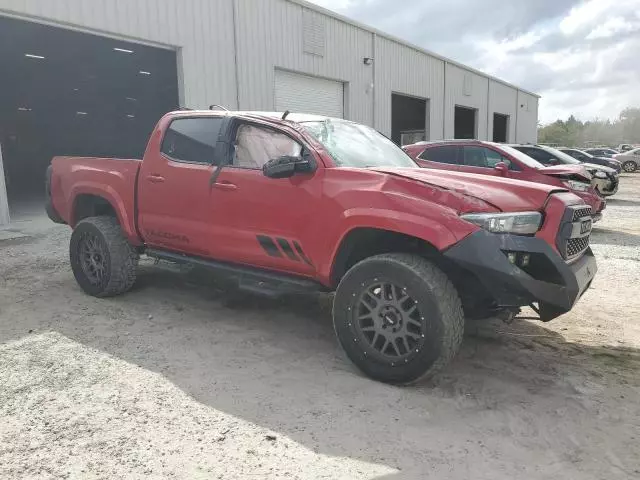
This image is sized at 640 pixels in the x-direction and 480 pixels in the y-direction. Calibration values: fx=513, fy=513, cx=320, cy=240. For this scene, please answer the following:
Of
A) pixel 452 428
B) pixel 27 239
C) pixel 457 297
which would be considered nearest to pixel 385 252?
pixel 457 297

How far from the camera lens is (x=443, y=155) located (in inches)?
393

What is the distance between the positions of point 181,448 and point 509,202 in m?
2.45

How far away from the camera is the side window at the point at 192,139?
15.3 feet

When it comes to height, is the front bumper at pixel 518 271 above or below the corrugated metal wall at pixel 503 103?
below

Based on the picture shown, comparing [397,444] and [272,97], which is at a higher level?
[272,97]

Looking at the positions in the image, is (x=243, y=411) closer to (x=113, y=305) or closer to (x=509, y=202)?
(x=509, y=202)

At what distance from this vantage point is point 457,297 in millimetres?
3363

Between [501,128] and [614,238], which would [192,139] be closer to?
[614,238]

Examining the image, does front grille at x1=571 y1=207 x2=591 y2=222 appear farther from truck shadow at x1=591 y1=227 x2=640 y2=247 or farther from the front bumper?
truck shadow at x1=591 y1=227 x2=640 y2=247

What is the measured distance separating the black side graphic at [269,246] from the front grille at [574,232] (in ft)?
6.65

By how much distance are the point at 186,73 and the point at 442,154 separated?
6.44m

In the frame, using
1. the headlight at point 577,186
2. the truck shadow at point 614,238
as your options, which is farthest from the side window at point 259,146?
the truck shadow at point 614,238

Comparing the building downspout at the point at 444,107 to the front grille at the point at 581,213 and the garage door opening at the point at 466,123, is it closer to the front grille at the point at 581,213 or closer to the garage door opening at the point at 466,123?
the garage door opening at the point at 466,123

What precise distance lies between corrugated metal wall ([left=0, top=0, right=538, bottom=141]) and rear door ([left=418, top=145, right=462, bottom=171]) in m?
5.82
